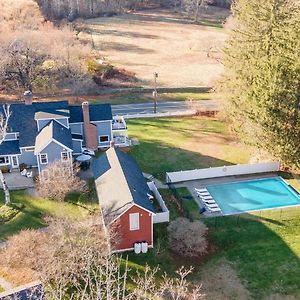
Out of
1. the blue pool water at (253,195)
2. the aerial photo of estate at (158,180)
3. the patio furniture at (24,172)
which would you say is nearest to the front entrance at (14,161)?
the aerial photo of estate at (158,180)

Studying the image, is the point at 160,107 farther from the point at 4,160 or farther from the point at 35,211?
the point at 35,211

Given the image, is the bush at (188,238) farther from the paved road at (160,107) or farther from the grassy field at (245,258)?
the paved road at (160,107)

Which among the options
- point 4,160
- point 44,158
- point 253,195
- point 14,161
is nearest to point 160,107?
point 44,158

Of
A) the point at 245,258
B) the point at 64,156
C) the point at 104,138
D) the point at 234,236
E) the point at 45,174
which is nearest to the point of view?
the point at 245,258

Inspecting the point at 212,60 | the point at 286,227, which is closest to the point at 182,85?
the point at 212,60

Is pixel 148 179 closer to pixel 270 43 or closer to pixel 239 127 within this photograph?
pixel 239 127

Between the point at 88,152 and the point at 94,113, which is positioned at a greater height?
the point at 94,113
